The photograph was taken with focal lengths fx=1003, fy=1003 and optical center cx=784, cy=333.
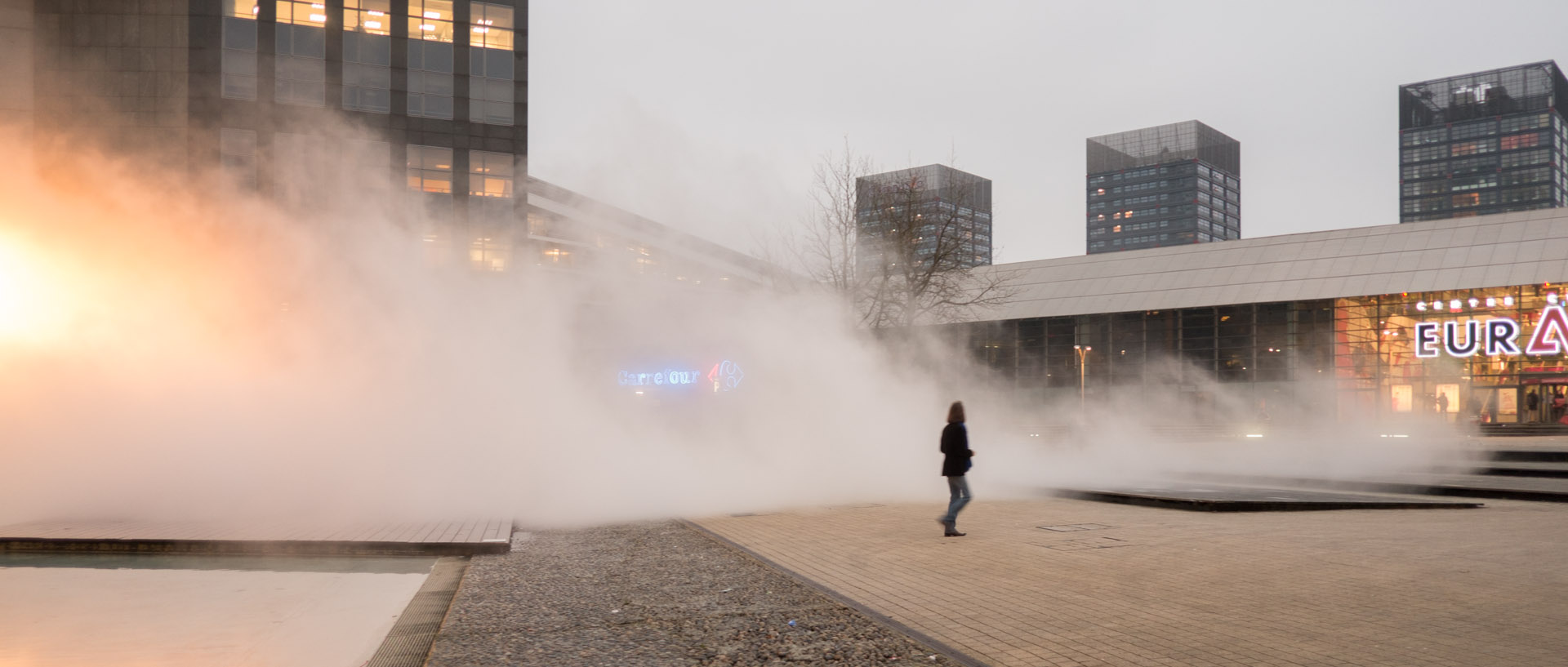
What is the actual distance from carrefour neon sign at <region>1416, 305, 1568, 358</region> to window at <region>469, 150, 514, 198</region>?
33.0 m

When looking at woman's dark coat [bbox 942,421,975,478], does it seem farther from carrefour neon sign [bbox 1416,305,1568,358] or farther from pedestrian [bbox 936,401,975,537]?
carrefour neon sign [bbox 1416,305,1568,358]

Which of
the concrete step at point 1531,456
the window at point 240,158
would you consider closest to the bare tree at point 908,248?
the concrete step at point 1531,456

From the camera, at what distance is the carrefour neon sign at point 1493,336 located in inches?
1308

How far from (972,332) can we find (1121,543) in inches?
1859

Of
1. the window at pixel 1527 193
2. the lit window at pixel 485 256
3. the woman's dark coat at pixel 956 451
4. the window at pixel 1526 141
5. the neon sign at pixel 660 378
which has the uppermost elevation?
the window at pixel 1526 141

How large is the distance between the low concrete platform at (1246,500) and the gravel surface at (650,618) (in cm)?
664

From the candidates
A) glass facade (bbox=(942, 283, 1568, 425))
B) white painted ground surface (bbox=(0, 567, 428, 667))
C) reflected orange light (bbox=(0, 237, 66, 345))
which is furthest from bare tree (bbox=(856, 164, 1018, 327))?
white painted ground surface (bbox=(0, 567, 428, 667))

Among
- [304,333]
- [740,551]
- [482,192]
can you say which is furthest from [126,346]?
[482,192]

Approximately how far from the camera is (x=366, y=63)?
111 ft

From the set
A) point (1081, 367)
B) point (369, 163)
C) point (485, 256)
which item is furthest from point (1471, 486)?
point (1081, 367)

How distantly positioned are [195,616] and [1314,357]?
46.9 m

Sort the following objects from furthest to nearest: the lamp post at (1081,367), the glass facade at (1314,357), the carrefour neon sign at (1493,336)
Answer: the lamp post at (1081,367), the glass facade at (1314,357), the carrefour neon sign at (1493,336)

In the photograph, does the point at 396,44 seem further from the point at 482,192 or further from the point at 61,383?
the point at 61,383

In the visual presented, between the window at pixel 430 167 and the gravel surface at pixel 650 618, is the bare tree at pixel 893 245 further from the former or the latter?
the gravel surface at pixel 650 618
